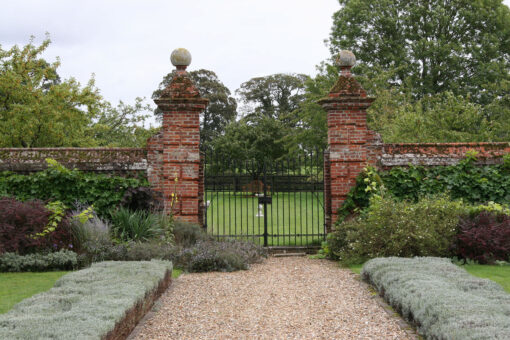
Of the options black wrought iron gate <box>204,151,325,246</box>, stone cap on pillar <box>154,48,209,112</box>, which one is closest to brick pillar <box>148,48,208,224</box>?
stone cap on pillar <box>154,48,209,112</box>

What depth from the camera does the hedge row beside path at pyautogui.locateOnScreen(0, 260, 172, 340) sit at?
12.3 ft

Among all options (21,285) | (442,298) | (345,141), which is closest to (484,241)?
(345,141)

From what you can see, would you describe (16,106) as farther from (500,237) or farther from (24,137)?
(500,237)

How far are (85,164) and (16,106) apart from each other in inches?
214

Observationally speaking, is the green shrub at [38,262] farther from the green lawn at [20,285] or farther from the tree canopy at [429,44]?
the tree canopy at [429,44]

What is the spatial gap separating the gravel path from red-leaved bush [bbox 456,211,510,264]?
196 centimetres

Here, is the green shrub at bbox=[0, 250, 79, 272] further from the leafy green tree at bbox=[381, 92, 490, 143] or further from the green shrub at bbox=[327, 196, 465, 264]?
the leafy green tree at bbox=[381, 92, 490, 143]

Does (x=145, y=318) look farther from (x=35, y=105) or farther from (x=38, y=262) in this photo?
(x=35, y=105)

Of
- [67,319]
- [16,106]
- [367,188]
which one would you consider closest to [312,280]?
[367,188]

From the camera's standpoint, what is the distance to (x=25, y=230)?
785 centimetres

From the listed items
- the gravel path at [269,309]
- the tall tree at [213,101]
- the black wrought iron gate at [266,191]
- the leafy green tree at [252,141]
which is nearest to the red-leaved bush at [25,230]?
the gravel path at [269,309]

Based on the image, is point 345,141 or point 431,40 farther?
point 431,40

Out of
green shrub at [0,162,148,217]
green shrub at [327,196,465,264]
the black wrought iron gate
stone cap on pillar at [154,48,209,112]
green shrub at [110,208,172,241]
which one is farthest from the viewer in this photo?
→ the black wrought iron gate

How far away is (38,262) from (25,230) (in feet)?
2.46
